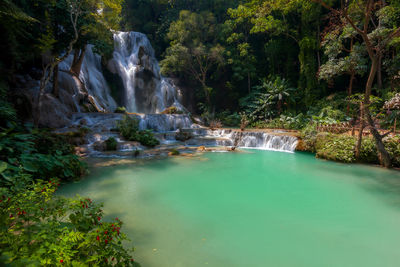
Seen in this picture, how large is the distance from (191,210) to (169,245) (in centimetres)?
121

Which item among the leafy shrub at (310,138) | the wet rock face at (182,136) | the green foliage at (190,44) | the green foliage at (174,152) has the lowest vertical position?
the green foliage at (174,152)

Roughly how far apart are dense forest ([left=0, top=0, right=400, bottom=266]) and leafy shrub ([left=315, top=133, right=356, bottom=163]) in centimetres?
5

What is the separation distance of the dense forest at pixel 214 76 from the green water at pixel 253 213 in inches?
28.4

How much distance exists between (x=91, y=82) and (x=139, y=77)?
15.6ft

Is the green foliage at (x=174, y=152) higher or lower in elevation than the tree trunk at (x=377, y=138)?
lower

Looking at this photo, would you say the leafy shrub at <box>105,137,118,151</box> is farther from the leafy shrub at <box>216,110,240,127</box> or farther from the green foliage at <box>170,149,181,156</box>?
the leafy shrub at <box>216,110,240,127</box>

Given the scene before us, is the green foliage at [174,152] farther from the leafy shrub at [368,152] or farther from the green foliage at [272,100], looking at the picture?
the green foliage at [272,100]

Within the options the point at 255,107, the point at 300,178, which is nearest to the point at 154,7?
the point at 255,107

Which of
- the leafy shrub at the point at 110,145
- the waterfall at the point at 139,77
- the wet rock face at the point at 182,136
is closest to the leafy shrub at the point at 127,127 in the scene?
the leafy shrub at the point at 110,145

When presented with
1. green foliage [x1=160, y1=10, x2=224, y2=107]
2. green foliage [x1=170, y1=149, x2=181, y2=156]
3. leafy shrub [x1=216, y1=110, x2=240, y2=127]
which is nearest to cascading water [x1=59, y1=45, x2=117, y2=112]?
green foliage [x1=160, y1=10, x2=224, y2=107]

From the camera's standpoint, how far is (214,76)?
22.1m

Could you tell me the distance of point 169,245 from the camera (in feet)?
9.60

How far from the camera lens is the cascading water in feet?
46.4

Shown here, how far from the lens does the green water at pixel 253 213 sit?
9.19 feet
